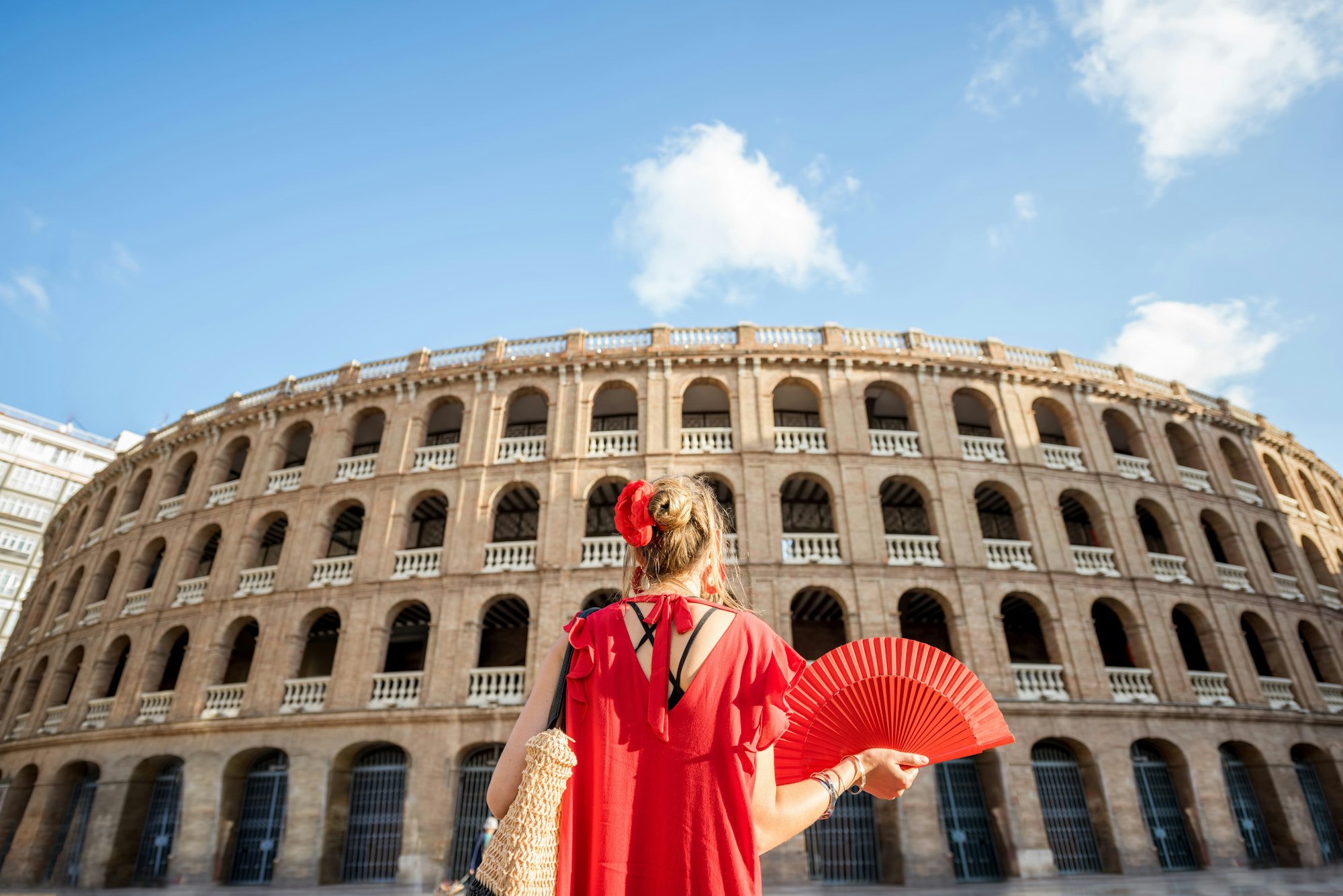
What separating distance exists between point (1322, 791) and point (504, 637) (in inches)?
920

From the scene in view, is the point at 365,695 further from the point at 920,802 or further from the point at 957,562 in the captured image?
the point at 957,562

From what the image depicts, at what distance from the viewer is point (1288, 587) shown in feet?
70.3

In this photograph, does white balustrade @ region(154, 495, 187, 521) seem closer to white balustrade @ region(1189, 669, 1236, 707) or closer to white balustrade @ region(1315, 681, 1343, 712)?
white balustrade @ region(1189, 669, 1236, 707)

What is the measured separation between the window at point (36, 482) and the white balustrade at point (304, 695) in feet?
131

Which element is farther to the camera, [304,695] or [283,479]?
[283,479]

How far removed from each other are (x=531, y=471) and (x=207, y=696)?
34.1 feet

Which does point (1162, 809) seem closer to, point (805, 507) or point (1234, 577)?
point (1234, 577)

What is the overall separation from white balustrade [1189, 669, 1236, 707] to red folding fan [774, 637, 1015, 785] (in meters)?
20.5

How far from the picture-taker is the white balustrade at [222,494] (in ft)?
70.8

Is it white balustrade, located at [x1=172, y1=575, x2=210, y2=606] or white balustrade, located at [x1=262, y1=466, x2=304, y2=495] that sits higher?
white balustrade, located at [x1=262, y1=466, x2=304, y2=495]

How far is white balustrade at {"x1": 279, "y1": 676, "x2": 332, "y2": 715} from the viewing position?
17.3m

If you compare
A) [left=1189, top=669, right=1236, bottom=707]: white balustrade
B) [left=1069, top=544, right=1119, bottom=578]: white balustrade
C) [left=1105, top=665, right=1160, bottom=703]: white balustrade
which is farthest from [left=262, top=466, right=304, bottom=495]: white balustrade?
[left=1189, top=669, right=1236, bottom=707]: white balustrade

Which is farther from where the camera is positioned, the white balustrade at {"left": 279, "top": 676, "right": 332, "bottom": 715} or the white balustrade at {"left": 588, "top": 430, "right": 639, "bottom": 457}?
the white balustrade at {"left": 588, "top": 430, "right": 639, "bottom": 457}

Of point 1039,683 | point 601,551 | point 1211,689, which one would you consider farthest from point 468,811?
point 1211,689
